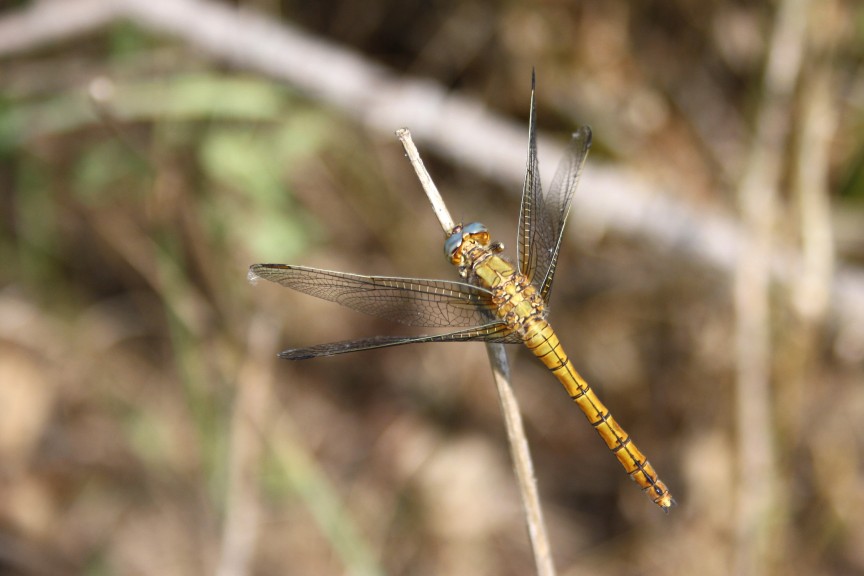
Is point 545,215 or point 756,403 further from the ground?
point 545,215

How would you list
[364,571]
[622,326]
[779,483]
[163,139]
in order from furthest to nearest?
[622,326] → [163,139] → [779,483] → [364,571]

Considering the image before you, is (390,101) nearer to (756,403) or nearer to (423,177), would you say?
(423,177)

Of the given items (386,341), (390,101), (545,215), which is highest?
(390,101)

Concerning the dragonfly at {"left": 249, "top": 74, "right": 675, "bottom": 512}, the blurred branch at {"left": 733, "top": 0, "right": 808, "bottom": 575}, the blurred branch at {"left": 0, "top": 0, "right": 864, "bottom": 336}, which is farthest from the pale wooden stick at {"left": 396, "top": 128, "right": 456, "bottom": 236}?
the blurred branch at {"left": 733, "top": 0, "right": 808, "bottom": 575}

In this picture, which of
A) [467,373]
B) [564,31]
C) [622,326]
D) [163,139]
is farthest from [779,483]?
[163,139]

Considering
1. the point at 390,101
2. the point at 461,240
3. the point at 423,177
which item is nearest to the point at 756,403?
the point at 461,240

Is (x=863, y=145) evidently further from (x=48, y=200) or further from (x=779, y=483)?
(x=48, y=200)

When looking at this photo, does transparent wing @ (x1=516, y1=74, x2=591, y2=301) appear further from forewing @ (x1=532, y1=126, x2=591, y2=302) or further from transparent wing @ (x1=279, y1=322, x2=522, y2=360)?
transparent wing @ (x1=279, y1=322, x2=522, y2=360)
